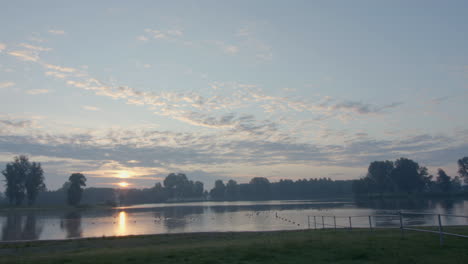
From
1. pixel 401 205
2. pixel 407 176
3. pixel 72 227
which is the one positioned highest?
pixel 407 176

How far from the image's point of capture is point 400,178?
181125mm

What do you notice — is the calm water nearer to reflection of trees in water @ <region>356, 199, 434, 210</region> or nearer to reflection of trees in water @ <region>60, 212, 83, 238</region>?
reflection of trees in water @ <region>60, 212, 83, 238</region>

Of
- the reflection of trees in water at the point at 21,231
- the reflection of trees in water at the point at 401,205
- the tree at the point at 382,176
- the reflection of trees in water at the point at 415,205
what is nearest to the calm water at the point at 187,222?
the reflection of trees in water at the point at 21,231

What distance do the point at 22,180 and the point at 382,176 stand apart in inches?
7172

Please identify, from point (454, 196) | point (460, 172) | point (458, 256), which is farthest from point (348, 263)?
point (460, 172)

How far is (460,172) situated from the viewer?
A: 19000 cm

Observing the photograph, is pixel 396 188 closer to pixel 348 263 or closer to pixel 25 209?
pixel 25 209

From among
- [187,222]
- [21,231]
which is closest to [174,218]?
[187,222]

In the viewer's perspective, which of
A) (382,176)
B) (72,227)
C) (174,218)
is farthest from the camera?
(382,176)

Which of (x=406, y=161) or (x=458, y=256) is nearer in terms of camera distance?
(x=458, y=256)

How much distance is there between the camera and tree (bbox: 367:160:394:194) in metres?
188

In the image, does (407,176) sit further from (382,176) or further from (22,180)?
(22,180)

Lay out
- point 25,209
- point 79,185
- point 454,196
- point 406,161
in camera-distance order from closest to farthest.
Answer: point 25,209 → point 79,185 → point 454,196 → point 406,161

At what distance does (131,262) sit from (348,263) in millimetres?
10383
